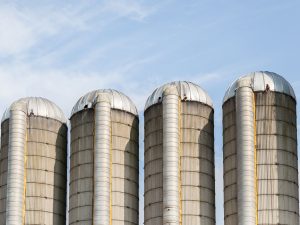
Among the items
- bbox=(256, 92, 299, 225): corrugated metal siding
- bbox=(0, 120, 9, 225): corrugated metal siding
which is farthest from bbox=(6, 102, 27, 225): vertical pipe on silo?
bbox=(256, 92, 299, 225): corrugated metal siding

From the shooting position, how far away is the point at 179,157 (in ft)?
281

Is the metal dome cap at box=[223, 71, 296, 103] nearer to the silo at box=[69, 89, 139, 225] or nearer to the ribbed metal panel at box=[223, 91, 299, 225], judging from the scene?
the ribbed metal panel at box=[223, 91, 299, 225]

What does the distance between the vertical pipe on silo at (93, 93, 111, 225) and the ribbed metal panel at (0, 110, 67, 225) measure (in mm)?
6696

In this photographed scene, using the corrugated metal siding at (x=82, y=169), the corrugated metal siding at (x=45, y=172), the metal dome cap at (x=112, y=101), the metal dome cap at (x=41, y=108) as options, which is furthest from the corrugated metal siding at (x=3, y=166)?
the metal dome cap at (x=112, y=101)

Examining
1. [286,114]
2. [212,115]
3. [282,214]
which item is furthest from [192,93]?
[282,214]

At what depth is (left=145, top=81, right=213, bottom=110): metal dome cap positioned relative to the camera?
8838cm

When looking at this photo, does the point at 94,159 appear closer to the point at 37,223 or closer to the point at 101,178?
the point at 101,178

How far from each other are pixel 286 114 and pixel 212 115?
767 centimetres

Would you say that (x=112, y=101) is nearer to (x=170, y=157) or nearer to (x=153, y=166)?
(x=153, y=166)

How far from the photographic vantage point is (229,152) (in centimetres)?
8544

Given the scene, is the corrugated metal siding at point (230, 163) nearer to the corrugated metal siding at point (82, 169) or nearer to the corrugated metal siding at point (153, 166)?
the corrugated metal siding at point (153, 166)

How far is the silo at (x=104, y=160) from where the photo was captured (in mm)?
86250

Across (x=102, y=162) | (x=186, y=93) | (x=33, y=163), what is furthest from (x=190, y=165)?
(x=33, y=163)

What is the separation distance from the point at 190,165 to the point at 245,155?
6.21m
